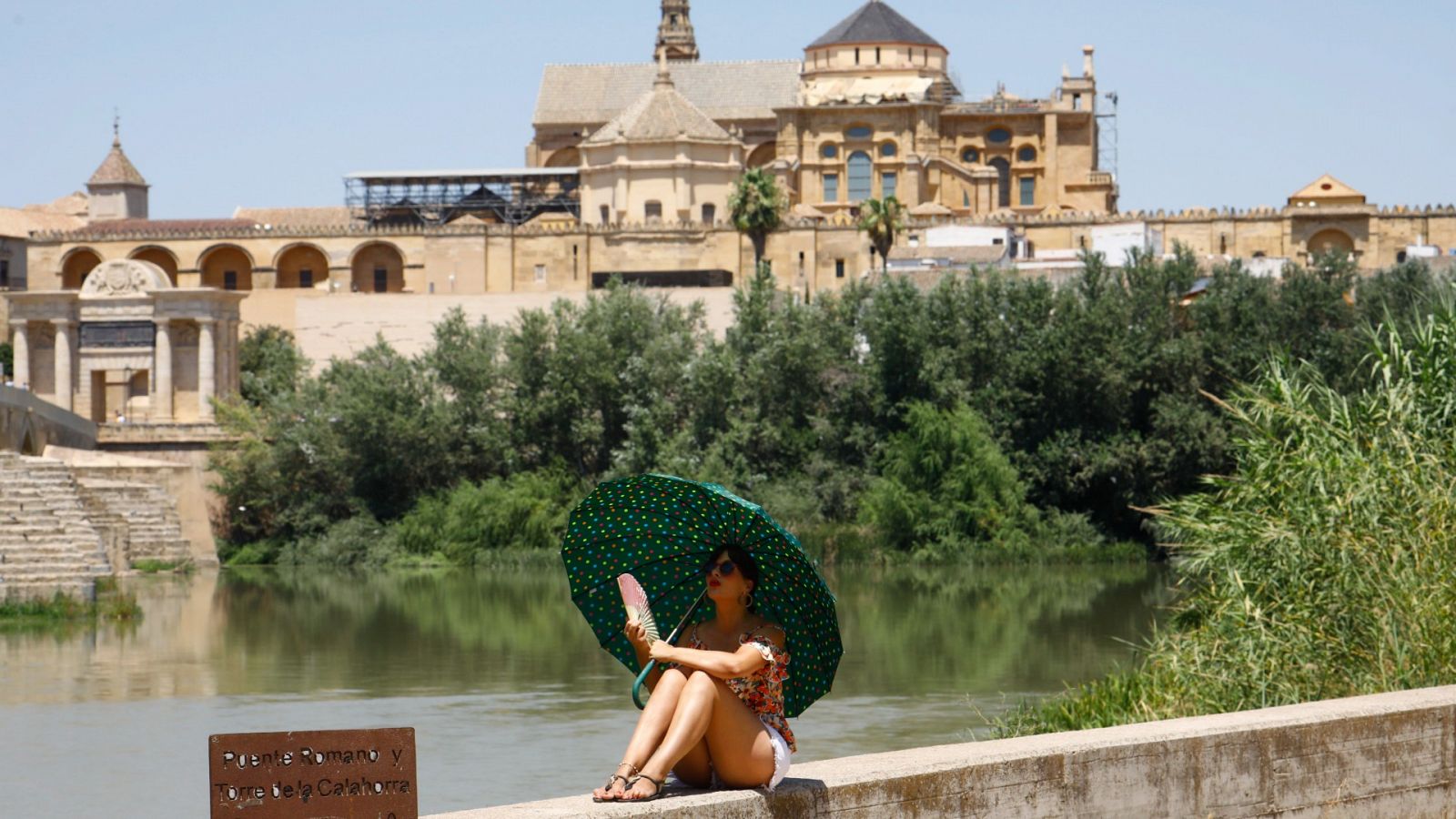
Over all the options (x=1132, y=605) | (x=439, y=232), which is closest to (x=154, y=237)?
(x=439, y=232)

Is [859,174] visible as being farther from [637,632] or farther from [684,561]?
[637,632]

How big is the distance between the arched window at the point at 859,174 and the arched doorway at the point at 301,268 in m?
17.1

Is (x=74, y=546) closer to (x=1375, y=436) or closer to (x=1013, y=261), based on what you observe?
(x=1375, y=436)

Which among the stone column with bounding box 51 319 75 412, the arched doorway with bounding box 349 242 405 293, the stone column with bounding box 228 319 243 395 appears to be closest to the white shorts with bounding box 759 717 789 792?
the stone column with bounding box 228 319 243 395

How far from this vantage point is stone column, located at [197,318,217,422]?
49094 mm

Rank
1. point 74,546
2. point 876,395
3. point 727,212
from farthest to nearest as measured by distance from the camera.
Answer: point 727,212 → point 876,395 → point 74,546

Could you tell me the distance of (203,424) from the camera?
46.7 metres

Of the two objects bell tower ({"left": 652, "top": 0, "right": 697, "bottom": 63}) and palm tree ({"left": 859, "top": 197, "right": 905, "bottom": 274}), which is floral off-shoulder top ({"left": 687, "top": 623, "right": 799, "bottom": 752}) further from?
bell tower ({"left": 652, "top": 0, "right": 697, "bottom": 63})

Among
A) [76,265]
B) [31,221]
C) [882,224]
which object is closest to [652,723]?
[882,224]

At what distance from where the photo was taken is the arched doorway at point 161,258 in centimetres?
6712

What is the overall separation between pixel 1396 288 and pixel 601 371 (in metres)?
15.9

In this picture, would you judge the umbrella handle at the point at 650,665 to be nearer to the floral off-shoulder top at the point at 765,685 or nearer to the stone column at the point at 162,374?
the floral off-shoulder top at the point at 765,685

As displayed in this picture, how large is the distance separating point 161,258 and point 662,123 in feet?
55.0

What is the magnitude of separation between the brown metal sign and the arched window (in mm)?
63101
